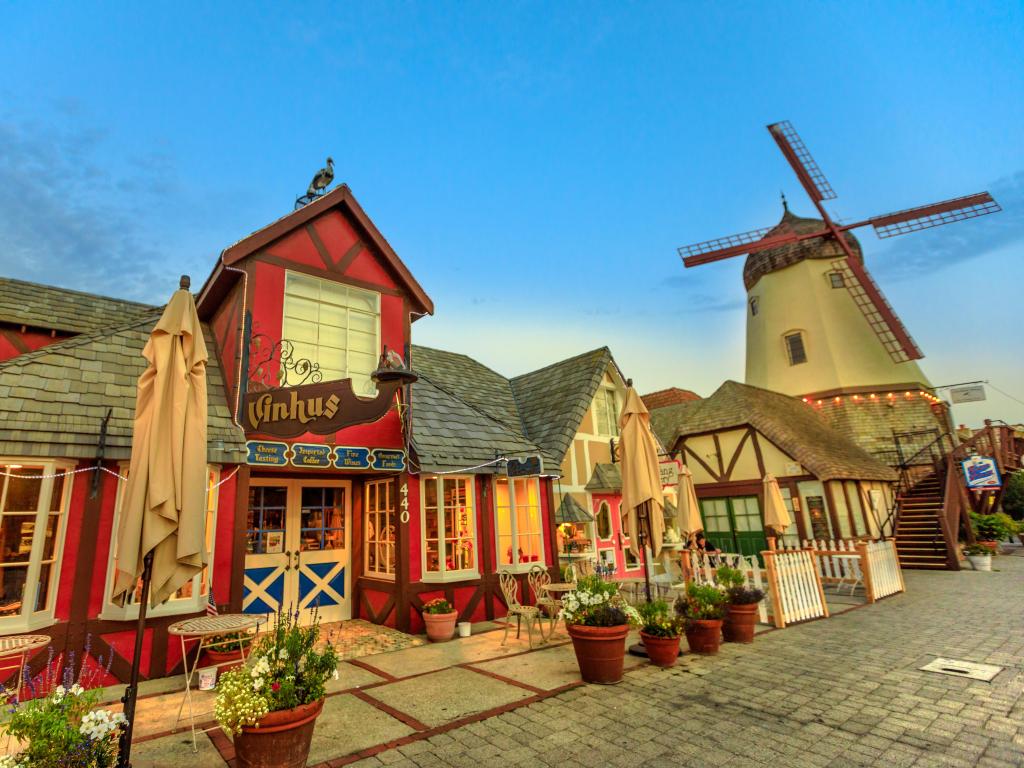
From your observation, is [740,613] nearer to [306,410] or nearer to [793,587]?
[793,587]

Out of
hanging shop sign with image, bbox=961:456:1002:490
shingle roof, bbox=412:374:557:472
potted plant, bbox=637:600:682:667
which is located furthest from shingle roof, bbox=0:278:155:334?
hanging shop sign with image, bbox=961:456:1002:490

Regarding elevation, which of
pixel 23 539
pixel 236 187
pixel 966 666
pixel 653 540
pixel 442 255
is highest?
pixel 236 187

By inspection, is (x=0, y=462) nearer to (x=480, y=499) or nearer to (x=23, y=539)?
(x=23, y=539)

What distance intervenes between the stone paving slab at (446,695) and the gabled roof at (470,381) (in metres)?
7.09

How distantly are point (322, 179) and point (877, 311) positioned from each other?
27561 millimetres

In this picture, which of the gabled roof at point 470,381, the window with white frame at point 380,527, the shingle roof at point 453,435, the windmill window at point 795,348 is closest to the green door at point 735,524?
the gabled roof at point 470,381

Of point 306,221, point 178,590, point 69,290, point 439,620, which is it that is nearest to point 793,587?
point 439,620

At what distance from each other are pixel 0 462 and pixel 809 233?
3281 cm

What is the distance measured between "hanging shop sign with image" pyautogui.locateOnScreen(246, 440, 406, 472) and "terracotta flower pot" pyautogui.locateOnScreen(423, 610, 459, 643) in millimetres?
2460

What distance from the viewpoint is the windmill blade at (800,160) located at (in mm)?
26609

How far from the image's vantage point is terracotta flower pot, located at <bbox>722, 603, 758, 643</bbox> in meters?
7.10

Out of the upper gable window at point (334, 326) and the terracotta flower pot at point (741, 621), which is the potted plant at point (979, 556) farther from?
the upper gable window at point (334, 326)

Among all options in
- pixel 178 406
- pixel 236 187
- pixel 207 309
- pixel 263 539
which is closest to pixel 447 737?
pixel 178 406

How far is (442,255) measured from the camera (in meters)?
21.5
